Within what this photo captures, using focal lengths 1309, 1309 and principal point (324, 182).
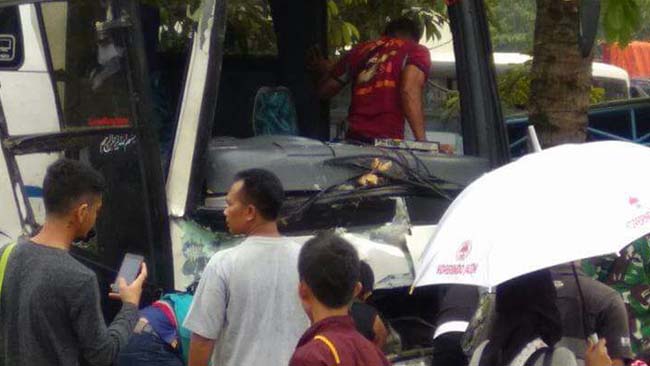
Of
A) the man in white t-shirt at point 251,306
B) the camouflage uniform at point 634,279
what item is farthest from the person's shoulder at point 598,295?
the man in white t-shirt at point 251,306

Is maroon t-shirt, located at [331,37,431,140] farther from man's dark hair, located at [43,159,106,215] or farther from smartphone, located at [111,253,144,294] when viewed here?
man's dark hair, located at [43,159,106,215]

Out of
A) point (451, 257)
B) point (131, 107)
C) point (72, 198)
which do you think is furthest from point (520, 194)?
point (131, 107)

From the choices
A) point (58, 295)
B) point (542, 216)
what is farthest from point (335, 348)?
point (58, 295)

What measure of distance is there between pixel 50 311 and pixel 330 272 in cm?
94

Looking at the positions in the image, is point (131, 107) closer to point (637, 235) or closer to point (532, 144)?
point (532, 144)

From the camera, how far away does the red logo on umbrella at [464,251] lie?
407cm

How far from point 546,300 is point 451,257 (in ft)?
1.12

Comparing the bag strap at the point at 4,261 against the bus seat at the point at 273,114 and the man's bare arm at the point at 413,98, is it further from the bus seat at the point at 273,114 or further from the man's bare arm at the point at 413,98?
the man's bare arm at the point at 413,98

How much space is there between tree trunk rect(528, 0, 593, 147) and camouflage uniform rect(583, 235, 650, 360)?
0.88m

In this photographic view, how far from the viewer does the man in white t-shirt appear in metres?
4.55

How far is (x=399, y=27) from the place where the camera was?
6.89 metres

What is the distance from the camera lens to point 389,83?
22.2 feet

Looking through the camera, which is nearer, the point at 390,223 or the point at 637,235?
the point at 637,235

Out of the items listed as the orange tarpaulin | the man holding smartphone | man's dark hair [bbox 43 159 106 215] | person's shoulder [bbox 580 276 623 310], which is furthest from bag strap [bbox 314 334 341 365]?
the orange tarpaulin
